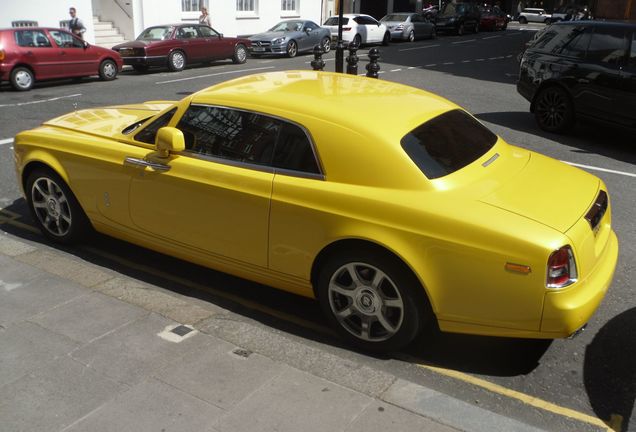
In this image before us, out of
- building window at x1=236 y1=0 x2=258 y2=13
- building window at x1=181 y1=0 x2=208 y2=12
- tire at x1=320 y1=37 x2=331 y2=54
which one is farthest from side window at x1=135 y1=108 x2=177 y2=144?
building window at x1=236 y1=0 x2=258 y2=13

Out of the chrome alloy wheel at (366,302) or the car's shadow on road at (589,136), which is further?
the car's shadow on road at (589,136)

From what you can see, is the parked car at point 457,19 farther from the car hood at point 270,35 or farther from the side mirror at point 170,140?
the side mirror at point 170,140

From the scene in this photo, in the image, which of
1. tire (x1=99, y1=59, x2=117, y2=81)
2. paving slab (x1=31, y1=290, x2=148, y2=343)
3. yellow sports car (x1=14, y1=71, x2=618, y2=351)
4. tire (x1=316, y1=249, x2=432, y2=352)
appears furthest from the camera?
tire (x1=99, y1=59, x2=117, y2=81)

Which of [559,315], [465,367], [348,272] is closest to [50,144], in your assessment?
[348,272]

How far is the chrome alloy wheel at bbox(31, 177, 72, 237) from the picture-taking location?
18.4ft

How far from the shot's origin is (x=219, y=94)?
188 inches

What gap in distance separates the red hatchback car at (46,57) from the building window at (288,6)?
14.6m

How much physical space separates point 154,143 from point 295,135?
51.5 inches

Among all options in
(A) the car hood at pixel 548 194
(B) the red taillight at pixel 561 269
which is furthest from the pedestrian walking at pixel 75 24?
(B) the red taillight at pixel 561 269

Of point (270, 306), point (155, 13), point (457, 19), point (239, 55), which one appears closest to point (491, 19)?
point (457, 19)

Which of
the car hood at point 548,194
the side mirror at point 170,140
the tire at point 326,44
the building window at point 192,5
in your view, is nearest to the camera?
the car hood at point 548,194

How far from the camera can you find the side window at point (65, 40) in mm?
15961

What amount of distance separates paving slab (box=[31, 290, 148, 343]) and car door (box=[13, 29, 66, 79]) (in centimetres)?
1242

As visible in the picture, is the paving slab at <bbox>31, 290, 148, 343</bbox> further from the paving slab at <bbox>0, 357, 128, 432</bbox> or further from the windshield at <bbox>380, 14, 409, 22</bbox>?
the windshield at <bbox>380, 14, 409, 22</bbox>
